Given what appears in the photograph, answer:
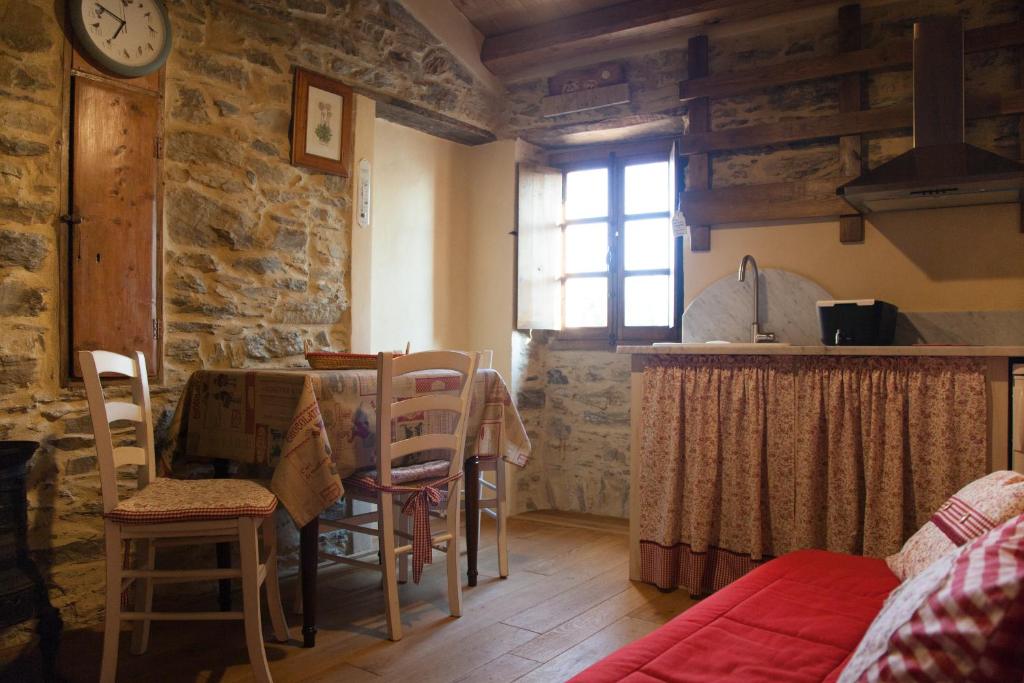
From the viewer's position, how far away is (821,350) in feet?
8.96

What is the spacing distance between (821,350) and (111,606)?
93.8 inches

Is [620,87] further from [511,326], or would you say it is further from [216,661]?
[216,661]

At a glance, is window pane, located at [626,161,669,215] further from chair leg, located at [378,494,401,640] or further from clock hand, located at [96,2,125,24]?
clock hand, located at [96,2,125,24]

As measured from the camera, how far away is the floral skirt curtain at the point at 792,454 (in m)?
2.54

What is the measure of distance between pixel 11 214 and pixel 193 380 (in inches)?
31.7

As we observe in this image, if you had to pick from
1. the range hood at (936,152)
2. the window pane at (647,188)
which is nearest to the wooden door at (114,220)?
the window pane at (647,188)

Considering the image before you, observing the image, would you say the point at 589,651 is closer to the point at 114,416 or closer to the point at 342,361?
the point at 342,361

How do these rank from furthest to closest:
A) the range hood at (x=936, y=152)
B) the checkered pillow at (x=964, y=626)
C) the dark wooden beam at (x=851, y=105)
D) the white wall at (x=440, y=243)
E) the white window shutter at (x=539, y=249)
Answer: the white window shutter at (x=539, y=249)
the white wall at (x=440, y=243)
the dark wooden beam at (x=851, y=105)
the range hood at (x=936, y=152)
the checkered pillow at (x=964, y=626)

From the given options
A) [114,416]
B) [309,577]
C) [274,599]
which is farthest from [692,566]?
[114,416]

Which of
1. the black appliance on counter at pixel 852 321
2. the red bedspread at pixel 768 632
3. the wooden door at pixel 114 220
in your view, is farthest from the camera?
the black appliance on counter at pixel 852 321

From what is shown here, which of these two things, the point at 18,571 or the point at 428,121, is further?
the point at 428,121

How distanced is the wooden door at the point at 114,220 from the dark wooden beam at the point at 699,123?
2629 mm

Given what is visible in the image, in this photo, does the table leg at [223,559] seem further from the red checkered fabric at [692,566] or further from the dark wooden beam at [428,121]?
the dark wooden beam at [428,121]

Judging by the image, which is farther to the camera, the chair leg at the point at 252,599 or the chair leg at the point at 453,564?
the chair leg at the point at 453,564
